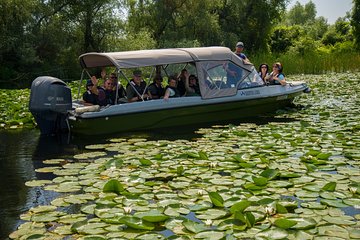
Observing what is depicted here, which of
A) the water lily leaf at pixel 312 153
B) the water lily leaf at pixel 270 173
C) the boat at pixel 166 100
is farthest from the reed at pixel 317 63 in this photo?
the water lily leaf at pixel 270 173

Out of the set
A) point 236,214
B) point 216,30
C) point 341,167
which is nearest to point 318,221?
point 236,214

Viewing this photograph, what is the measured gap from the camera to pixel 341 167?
4.93 m

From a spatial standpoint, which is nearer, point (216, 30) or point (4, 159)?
point (4, 159)

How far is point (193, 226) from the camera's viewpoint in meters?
3.31

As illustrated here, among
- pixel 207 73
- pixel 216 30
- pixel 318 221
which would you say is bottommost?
pixel 318 221

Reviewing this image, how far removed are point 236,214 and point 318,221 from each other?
69cm

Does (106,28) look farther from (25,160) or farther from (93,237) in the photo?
(93,237)

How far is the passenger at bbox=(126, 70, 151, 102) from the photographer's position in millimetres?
8227

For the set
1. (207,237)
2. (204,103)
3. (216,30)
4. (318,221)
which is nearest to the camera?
(207,237)

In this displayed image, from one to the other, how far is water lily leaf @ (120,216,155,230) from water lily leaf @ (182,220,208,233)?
289mm

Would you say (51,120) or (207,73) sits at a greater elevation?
(207,73)

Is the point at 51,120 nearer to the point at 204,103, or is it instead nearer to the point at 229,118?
the point at 204,103

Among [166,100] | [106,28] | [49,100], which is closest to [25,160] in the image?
[49,100]

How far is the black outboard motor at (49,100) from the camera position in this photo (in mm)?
7457
